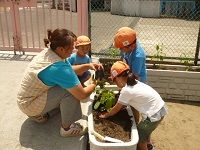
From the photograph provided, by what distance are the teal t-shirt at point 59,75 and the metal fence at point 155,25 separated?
2496 mm

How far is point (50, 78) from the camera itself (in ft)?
7.34

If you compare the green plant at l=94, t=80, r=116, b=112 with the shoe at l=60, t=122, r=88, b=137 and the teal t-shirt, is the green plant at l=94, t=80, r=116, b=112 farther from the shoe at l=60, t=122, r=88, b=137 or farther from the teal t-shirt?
the teal t-shirt

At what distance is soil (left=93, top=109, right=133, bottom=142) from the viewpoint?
2.29 m

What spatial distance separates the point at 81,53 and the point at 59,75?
3.85 ft

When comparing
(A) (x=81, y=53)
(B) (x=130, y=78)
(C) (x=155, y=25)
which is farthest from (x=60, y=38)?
(C) (x=155, y=25)

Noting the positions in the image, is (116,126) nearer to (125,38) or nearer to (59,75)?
(59,75)

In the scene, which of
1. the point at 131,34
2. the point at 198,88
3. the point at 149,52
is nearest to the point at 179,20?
the point at 149,52

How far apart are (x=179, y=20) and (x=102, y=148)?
38.4ft

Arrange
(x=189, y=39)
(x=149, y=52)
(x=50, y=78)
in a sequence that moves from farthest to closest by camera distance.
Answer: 1. (x=189, y=39)
2. (x=149, y=52)
3. (x=50, y=78)

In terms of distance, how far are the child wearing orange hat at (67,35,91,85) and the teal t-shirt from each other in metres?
1.08

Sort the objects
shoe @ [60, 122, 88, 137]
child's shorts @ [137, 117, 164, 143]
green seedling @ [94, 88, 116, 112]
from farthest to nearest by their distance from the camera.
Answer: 1. green seedling @ [94, 88, 116, 112]
2. shoe @ [60, 122, 88, 137]
3. child's shorts @ [137, 117, 164, 143]

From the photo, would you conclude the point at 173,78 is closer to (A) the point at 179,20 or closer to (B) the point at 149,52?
(B) the point at 149,52

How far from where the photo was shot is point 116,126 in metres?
2.42

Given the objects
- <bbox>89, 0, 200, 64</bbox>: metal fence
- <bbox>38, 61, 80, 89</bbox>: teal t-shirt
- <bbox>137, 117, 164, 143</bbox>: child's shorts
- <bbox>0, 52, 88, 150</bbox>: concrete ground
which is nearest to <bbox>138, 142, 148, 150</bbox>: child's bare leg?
<bbox>137, 117, 164, 143</bbox>: child's shorts
